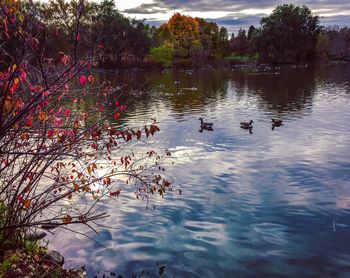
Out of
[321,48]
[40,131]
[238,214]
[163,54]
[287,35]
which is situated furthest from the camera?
[321,48]

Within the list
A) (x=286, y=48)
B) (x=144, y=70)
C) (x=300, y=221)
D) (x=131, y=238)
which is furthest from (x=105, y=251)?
(x=286, y=48)

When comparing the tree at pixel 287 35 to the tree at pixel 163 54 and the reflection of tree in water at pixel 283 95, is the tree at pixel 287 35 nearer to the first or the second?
the tree at pixel 163 54

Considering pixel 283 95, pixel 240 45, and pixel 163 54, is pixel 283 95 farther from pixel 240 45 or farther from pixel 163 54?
pixel 240 45

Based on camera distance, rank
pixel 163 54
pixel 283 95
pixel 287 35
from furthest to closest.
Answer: pixel 287 35, pixel 163 54, pixel 283 95

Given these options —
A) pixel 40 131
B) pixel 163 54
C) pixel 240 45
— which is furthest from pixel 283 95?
pixel 240 45

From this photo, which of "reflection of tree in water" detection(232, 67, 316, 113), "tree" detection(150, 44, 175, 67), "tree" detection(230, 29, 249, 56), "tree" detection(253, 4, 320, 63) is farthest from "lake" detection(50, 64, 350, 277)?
"tree" detection(230, 29, 249, 56)

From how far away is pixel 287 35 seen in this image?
12544 centimetres

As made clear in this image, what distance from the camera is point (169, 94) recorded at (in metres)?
55.6

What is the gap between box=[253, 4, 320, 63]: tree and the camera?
124938 mm

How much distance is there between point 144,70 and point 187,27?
4723 cm

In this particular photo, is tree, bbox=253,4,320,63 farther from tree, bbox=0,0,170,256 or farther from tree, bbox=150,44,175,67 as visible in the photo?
tree, bbox=0,0,170,256

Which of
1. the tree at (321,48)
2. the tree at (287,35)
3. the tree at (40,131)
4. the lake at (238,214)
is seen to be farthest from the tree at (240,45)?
the tree at (40,131)

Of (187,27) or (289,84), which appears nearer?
(289,84)

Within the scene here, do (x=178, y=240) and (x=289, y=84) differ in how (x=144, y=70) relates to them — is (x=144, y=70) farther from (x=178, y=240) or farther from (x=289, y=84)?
(x=178, y=240)
